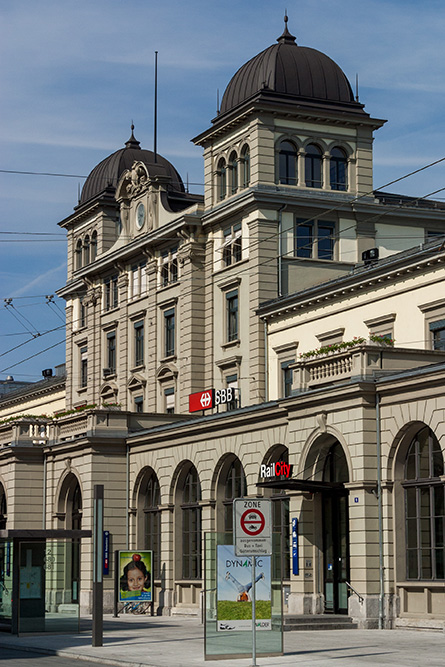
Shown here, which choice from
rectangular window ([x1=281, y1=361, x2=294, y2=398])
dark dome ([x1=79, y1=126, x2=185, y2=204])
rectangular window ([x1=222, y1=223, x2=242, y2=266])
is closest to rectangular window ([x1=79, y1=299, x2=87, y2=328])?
dark dome ([x1=79, y1=126, x2=185, y2=204])

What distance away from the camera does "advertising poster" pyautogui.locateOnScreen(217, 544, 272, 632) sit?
25.6m

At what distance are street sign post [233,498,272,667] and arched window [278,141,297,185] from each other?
34577mm

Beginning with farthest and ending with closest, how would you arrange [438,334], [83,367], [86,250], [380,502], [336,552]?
[86,250], [83,367], [438,334], [336,552], [380,502]

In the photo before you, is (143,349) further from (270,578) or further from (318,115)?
(270,578)

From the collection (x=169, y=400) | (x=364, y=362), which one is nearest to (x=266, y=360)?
(x=169, y=400)

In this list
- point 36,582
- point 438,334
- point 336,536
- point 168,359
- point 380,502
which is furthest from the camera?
point 168,359

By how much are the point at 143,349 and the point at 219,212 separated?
961 cm

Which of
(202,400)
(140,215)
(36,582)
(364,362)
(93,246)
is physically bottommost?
(36,582)

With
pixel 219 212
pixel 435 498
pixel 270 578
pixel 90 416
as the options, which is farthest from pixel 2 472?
pixel 270 578

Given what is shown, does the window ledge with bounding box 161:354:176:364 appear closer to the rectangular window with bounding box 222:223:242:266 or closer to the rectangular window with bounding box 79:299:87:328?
the rectangular window with bounding box 222:223:242:266

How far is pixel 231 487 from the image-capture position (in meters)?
44.9

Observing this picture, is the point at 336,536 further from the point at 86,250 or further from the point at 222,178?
the point at 86,250

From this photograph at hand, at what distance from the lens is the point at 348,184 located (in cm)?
5859

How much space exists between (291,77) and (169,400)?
1661 centimetres
